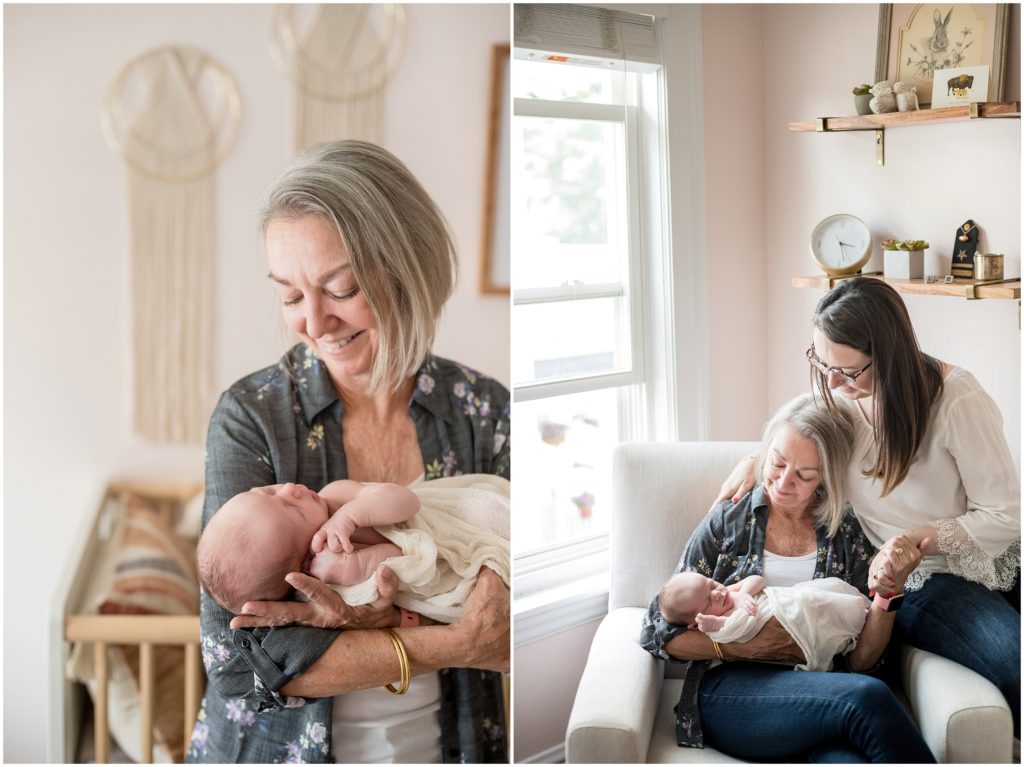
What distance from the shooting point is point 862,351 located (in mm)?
1356

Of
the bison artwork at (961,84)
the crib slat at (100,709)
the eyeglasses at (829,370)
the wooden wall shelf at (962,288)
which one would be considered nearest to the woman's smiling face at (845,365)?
the eyeglasses at (829,370)

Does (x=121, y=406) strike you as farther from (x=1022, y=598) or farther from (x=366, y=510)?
(x=1022, y=598)

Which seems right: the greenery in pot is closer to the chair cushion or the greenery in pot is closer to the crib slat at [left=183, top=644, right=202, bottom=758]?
the chair cushion

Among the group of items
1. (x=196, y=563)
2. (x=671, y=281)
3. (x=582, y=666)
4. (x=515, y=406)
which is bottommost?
(x=582, y=666)

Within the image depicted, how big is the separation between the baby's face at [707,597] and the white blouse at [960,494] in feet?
0.84

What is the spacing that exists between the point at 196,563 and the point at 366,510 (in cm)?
28

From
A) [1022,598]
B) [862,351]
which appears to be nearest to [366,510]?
[862,351]

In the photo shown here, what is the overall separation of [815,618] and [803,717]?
153 millimetres

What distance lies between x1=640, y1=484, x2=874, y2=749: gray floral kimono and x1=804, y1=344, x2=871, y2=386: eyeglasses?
0.70ft

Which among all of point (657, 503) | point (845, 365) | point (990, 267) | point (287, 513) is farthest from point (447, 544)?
point (990, 267)

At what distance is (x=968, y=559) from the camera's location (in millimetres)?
1340

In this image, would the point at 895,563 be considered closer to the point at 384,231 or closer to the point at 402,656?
the point at 402,656

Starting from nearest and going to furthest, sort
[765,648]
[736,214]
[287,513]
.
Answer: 1. [287,513]
2. [765,648]
3. [736,214]

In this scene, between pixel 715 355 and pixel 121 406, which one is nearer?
pixel 121 406
